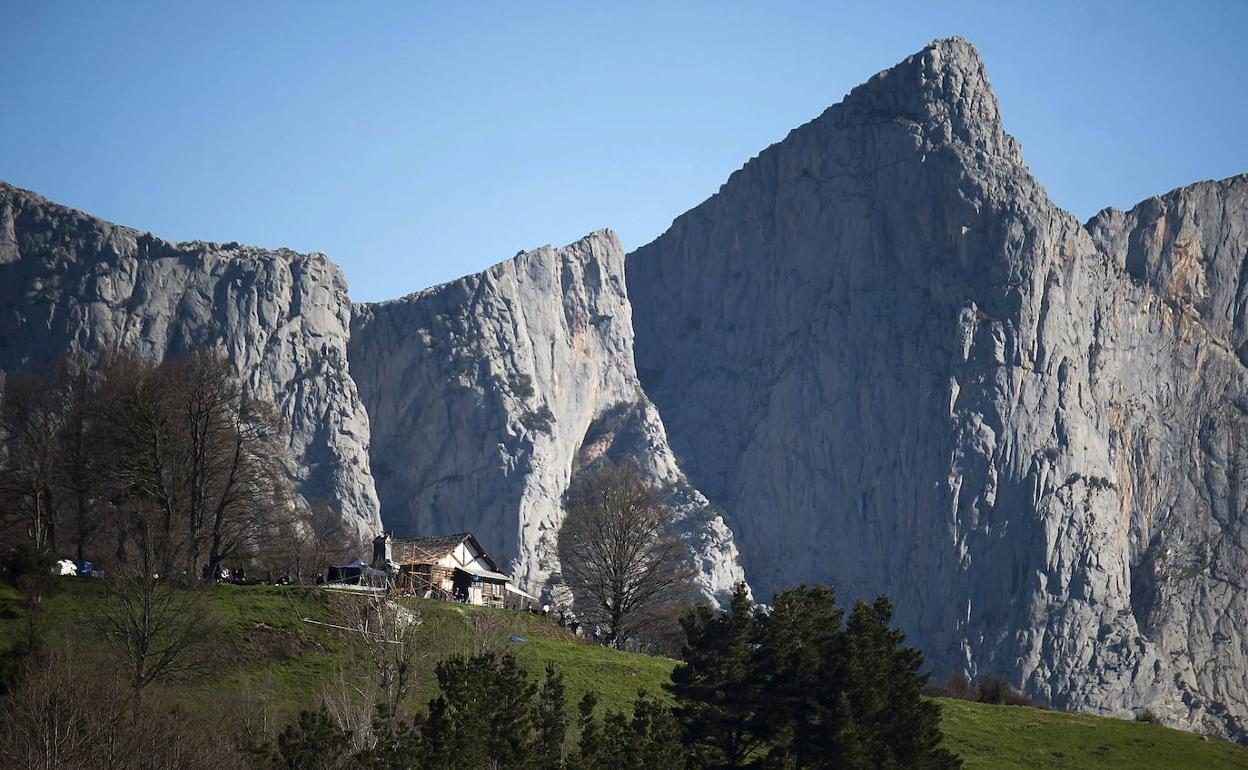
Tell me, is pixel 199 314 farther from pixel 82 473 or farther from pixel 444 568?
pixel 82 473

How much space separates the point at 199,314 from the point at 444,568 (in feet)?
282

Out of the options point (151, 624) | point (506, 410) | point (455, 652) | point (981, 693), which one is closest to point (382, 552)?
point (151, 624)

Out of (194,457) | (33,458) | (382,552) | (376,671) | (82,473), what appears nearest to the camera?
(376,671)

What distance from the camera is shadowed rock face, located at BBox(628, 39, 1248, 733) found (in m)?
155

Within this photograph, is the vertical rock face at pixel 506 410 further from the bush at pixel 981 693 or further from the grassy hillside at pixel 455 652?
the grassy hillside at pixel 455 652

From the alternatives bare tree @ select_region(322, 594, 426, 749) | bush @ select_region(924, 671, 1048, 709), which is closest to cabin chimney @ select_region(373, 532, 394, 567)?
bare tree @ select_region(322, 594, 426, 749)

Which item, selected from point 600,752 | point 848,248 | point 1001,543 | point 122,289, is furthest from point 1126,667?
point 600,752

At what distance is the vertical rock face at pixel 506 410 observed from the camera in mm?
160500

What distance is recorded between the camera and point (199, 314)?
155 m

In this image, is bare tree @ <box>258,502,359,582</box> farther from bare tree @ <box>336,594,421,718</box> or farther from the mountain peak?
the mountain peak

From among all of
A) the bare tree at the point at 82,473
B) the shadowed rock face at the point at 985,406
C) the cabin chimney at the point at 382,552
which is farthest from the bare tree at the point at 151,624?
the shadowed rock face at the point at 985,406

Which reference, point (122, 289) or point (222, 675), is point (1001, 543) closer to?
point (122, 289)

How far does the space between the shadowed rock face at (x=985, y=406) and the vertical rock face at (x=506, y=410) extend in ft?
39.0

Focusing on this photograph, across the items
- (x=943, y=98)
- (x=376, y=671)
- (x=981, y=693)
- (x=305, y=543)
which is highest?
(x=943, y=98)
